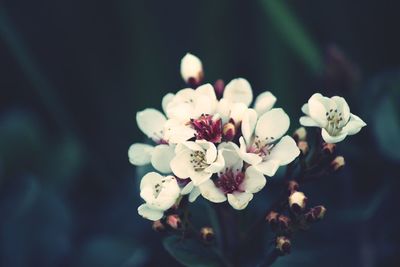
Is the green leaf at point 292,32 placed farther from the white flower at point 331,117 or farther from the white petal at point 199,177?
the white petal at point 199,177

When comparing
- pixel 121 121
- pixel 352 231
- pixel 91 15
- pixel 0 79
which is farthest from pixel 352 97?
pixel 0 79

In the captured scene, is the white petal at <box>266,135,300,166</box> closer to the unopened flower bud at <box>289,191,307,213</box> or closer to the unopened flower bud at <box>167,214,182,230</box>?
the unopened flower bud at <box>289,191,307,213</box>

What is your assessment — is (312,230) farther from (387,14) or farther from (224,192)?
(387,14)

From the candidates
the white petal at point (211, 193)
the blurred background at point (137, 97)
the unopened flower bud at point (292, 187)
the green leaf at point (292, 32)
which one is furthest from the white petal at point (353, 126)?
the green leaf at point (292, 32)

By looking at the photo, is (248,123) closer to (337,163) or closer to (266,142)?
(266,142)

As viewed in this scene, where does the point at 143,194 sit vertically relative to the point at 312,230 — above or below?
above

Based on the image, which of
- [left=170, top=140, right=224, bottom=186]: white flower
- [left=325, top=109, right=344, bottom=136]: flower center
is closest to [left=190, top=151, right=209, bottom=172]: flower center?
[left=170, top=140, right=224, bottom=186]: white flower

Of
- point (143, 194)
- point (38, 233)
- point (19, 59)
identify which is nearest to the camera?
point (143, 194)
